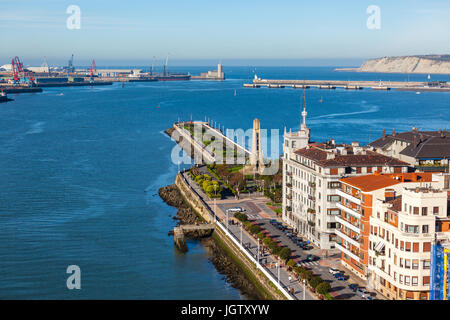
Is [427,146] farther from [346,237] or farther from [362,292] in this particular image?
[362,292]

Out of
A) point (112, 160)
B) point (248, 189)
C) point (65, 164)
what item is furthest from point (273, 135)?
point (248, 189)

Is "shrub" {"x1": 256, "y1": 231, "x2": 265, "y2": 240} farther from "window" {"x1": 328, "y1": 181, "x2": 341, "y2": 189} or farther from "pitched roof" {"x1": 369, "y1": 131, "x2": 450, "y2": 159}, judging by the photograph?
"pitched roof" {"x1": 369, "y1": 131, "x2": 450, "y2": 159}

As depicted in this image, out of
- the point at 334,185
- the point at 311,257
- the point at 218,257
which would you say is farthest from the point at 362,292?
the point at 218,257

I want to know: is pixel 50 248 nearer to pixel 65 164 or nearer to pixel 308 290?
pixel 308 290

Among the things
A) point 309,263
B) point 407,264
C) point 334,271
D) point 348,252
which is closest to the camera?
point 407,264

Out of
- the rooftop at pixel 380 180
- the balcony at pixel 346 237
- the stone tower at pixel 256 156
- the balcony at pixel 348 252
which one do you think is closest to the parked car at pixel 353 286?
the balcony at pixel 348 252

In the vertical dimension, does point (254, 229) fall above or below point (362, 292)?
above

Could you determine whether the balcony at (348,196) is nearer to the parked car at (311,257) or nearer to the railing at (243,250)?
the parked car at (311,257)
